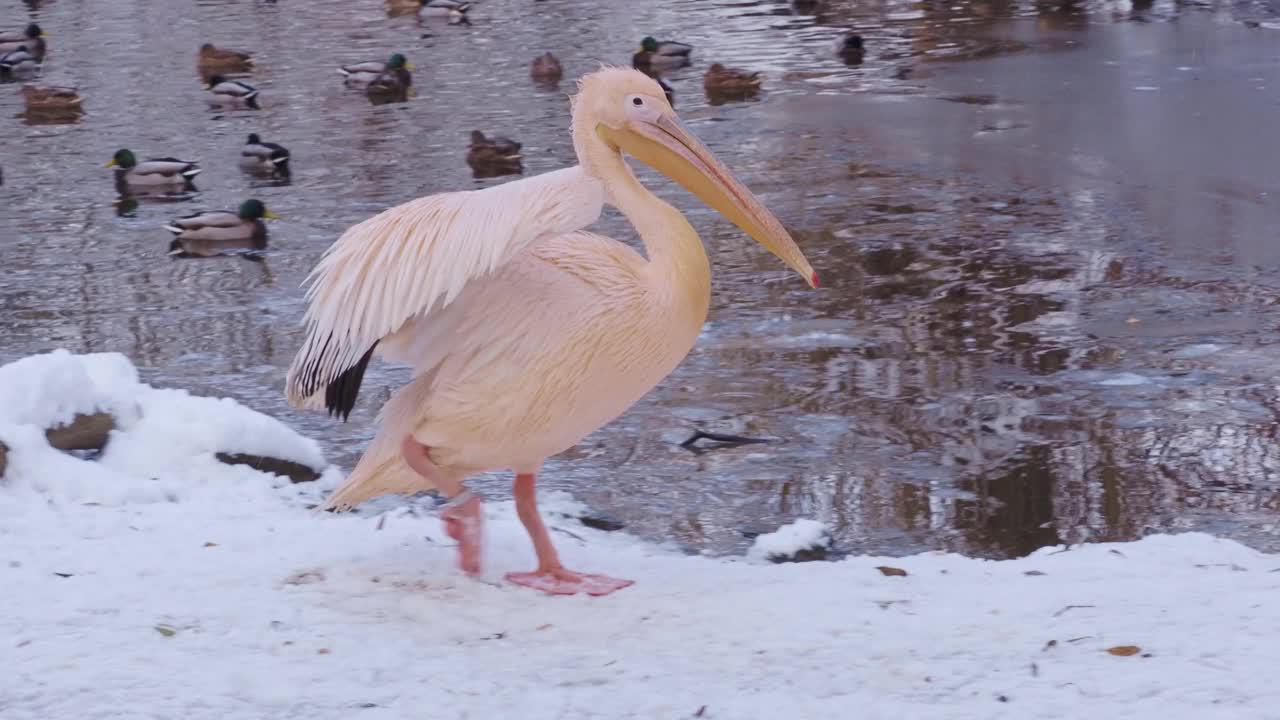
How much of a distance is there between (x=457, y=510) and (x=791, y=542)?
1159mm

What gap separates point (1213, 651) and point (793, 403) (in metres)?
3.15

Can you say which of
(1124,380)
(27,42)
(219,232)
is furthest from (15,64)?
(1124,380)

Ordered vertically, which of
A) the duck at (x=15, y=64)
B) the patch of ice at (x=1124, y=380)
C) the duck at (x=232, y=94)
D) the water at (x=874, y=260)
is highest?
the duck at (x=15, y=64)

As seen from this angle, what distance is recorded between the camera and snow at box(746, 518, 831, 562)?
4512mm

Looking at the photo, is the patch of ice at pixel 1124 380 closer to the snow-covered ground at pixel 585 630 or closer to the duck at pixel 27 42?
the snow-covered ground at pixel 585 630

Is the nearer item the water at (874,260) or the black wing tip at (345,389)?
the black wing tip at (345,389)

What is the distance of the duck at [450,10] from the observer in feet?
64.5

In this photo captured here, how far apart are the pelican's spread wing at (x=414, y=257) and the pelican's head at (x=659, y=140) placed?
0.55 ft

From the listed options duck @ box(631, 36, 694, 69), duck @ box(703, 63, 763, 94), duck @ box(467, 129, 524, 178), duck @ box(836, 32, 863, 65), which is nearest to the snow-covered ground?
duck @ box(467, 129, 524, 178)

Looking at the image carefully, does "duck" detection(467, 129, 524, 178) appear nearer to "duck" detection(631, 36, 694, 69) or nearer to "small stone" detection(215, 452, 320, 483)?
"duck" detection(631, 36, 694, 69)

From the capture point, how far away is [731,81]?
13555 millimetres

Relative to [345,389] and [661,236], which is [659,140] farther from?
[345,389]

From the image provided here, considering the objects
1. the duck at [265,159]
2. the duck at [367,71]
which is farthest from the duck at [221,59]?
the duck at [265,159]

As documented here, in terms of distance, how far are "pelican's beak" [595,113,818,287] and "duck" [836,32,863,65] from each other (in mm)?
11909
